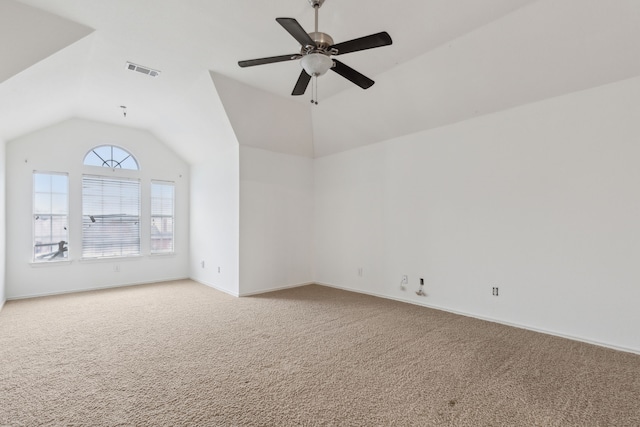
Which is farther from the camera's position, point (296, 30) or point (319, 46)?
point (319, 46)

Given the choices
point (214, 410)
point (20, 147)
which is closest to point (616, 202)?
point (214, 410)

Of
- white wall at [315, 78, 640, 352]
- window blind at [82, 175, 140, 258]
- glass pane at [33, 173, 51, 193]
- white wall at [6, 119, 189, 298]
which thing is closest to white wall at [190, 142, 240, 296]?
white wall at [6, 119, 189, 298]

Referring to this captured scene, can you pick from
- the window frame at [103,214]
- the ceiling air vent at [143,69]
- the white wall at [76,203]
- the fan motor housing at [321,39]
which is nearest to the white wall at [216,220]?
the white wall at [76,203]

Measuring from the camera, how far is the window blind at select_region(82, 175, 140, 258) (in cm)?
559

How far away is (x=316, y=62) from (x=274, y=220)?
11.5 ft

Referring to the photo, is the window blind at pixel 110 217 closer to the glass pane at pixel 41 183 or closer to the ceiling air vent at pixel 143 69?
the glass pane at pixel 41 183

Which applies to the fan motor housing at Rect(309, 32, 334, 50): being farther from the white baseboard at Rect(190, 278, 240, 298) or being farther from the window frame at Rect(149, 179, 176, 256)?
the window frame at Rect(149, 179, 176, 256)

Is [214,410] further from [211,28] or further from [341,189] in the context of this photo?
[341,189]

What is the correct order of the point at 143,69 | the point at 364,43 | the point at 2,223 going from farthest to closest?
the point at 2,223 → the point at 143,69 → the point at 364,43

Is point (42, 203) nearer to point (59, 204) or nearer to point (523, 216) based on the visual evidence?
point (59, 204)

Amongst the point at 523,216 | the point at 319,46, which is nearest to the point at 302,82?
the point at 319,46

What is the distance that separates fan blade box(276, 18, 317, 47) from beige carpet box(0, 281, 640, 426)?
101 inches

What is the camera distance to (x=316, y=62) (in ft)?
7.75

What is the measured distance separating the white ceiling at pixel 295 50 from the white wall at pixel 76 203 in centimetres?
47
